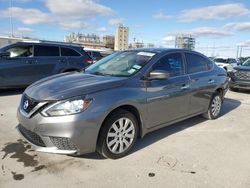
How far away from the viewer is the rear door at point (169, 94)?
3924 mm

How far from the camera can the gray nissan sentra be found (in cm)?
308

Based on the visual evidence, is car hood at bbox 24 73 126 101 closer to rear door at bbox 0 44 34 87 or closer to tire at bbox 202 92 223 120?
tire at bbox 202 92 223 120

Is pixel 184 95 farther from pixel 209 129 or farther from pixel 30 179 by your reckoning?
pixel 30 179

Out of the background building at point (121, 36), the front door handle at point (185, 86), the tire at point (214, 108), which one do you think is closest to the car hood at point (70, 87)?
the front door handle at point (185, 86)

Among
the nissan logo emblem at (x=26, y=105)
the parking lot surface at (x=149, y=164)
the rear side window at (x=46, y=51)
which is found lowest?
the parking lot surface at (x=149, y=164)

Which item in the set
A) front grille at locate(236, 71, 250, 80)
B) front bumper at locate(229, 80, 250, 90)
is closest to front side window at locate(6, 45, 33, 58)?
front bumper at locate(229, 80, 250, 90)

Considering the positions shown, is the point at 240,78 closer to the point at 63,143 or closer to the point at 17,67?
the point at 17,67

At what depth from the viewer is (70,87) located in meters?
3.33

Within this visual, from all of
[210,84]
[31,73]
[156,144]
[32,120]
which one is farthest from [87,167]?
[31,73]

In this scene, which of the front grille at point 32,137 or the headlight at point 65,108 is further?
the front grille at point 32,137

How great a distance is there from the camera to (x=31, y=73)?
7953mm

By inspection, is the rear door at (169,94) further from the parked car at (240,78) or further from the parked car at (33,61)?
the parked car at (240,78)

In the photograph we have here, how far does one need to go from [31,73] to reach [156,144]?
5.36 metres

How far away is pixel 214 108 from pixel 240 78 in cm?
507
